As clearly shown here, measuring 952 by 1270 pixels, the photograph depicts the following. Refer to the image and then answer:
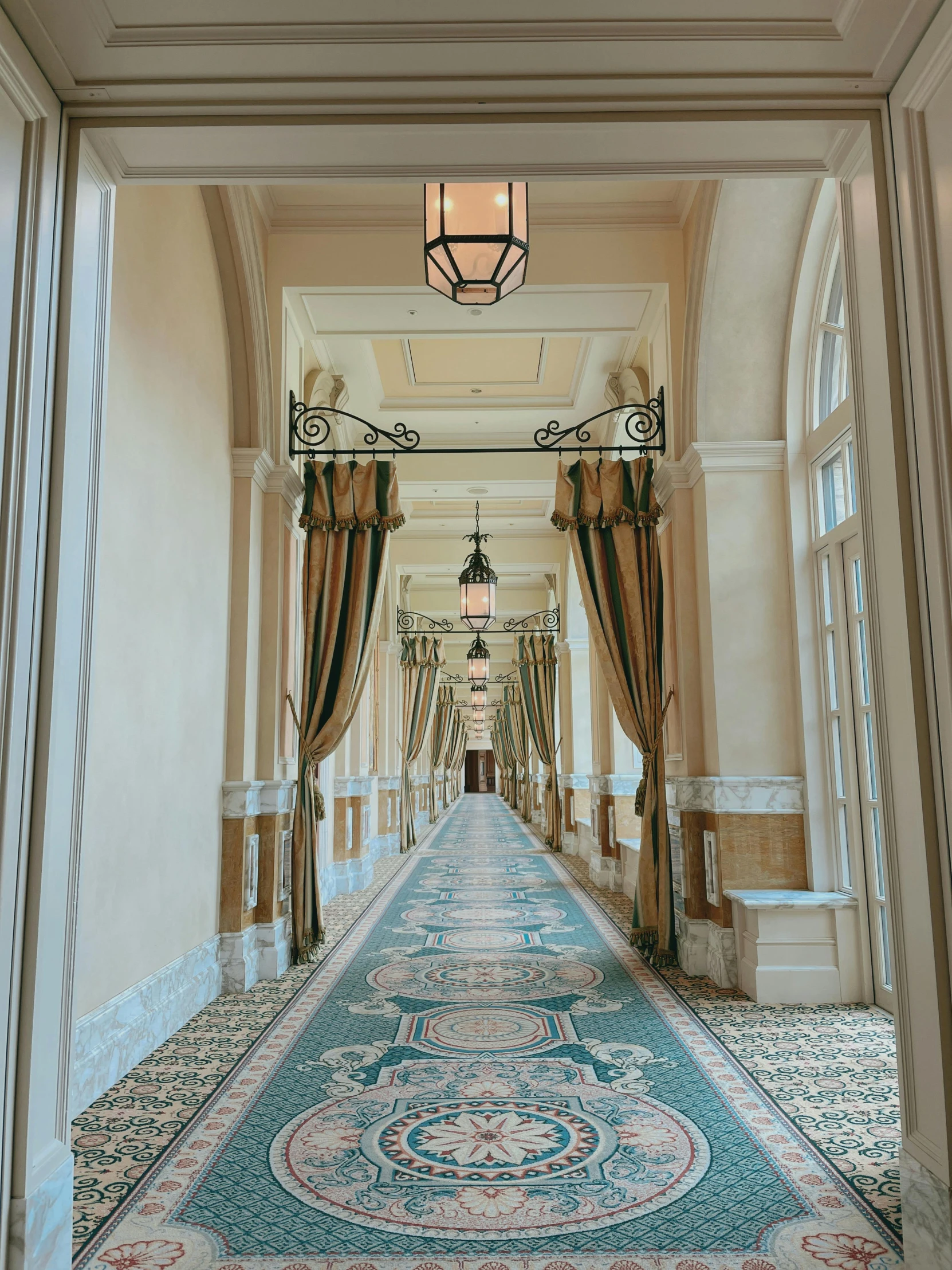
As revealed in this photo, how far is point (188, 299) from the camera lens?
186 inches

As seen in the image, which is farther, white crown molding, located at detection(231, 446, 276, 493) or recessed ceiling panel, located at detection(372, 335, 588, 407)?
recessed ceiling panel, located at detection(372, 335, 588, 407)

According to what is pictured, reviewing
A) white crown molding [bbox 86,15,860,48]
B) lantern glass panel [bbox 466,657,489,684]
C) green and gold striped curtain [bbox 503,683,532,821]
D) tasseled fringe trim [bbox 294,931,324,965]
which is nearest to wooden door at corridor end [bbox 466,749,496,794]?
green and gold striped curtain [bbox 503,683,532,821]

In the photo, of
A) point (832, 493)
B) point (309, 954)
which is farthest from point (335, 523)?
point (832, 493)

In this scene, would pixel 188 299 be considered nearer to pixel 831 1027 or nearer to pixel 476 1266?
pixel 476 1266

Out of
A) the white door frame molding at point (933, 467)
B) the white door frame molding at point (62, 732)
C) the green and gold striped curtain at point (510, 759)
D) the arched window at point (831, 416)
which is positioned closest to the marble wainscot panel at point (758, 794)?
the arched window at point (831, 416)

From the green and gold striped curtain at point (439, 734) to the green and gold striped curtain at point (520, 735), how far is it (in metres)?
1.43

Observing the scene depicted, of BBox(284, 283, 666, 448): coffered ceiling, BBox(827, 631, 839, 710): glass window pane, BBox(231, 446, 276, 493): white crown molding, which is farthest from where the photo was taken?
BBox(284, 283, 666, 448): coffered ceiling

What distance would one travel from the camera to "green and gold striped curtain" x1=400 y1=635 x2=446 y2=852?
13328mm

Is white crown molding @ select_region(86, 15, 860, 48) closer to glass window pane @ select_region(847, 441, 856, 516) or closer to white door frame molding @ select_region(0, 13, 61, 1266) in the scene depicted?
white door frame molding @ select_region(0, 13, 61, 1266)

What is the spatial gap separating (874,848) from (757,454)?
87.0 inches

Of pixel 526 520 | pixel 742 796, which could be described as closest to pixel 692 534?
pixel 742 796

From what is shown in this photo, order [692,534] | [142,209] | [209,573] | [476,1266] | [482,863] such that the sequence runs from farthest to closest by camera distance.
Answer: [482,863], [692,534], [209,573], [142,209], [476,1266]

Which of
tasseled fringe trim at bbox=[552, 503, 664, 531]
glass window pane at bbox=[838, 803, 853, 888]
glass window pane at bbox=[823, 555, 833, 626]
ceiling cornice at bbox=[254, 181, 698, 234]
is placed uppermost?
ceiling cornice at bbox=[254, 181, 698, 234]

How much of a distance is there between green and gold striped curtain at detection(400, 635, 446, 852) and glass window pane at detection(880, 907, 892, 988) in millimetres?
8937
